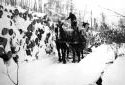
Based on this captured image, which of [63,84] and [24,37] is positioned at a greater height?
[24,37]

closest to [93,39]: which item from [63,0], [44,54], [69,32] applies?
[44,54]

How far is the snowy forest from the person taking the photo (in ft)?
28.3

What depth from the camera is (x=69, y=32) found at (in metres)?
12.6

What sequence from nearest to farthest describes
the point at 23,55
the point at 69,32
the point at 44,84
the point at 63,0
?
the point at 44,84 → the point at 69,32 → the point at 23,55 → the point at 63,0

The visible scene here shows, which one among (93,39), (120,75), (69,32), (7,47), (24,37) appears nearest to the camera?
(120,75)

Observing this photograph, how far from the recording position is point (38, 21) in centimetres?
2227

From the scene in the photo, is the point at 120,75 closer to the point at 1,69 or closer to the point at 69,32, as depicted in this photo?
the point at 69,32

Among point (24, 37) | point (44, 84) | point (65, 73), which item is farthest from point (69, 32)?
point (24, 37)

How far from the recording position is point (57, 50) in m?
14.6

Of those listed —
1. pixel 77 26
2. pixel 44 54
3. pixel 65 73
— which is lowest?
pixel 44 54

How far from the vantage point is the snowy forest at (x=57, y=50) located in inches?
340

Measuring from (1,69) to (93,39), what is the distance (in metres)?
16.4

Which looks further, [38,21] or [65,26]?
[38,21]

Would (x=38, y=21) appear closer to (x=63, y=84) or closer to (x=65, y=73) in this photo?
(x=65, y=73)
